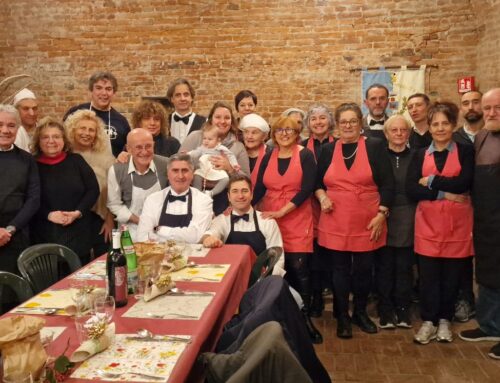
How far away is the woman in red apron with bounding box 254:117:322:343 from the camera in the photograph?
3.75 m

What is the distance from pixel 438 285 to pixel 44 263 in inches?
112

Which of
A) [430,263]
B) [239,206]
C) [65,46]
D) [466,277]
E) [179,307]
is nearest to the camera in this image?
[179,307]

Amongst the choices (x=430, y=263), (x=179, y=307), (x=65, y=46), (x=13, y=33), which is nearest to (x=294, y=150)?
(x=430, y=263)

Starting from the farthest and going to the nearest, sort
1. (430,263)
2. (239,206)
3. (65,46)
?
1. (65,46)
2. (430,263)
3. (239,206)

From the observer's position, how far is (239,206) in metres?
3.42

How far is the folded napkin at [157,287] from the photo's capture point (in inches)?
87.8

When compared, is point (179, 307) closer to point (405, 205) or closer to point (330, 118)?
point (405, 205)

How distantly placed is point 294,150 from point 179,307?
201 centimetres

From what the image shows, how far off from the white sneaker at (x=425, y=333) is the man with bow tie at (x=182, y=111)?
105 inches

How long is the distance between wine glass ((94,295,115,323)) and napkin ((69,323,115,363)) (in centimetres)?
10

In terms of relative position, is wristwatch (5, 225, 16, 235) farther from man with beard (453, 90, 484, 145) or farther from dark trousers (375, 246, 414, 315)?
man with beard (453, 90, 484, 145)

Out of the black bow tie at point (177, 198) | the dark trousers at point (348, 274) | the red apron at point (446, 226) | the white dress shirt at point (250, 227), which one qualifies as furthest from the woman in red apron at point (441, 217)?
the black bow tie at point (177, 198)

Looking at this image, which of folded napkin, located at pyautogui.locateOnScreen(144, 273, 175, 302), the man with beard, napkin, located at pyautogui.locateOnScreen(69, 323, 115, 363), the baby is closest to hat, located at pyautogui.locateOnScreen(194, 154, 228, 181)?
the baby

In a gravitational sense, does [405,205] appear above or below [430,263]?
above
